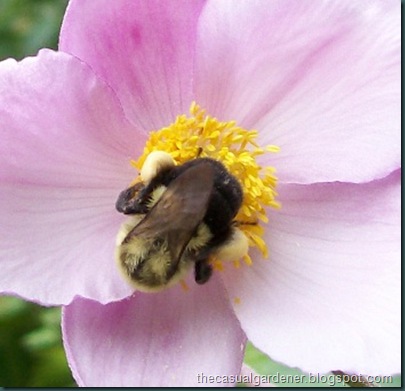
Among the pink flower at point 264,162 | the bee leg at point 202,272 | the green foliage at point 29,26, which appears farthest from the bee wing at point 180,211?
the green foliage at point 29,26

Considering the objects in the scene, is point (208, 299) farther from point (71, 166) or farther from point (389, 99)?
point (389, 99)

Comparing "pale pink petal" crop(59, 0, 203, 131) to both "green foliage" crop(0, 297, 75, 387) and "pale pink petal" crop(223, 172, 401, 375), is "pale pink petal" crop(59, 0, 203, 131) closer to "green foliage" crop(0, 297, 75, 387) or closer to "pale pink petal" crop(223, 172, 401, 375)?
"pale pink petal" crop(223, 172, 401, 375)

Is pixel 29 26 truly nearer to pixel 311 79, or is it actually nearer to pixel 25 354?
pixel 25 354

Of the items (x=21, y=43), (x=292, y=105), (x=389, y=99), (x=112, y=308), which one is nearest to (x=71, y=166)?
(x=112, y=308)

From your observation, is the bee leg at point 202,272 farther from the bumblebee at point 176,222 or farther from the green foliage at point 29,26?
the green foliage at point 29,26

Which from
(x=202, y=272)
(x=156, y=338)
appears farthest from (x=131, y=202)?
(x=156, y=338)

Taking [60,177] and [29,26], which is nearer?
[60,177]
